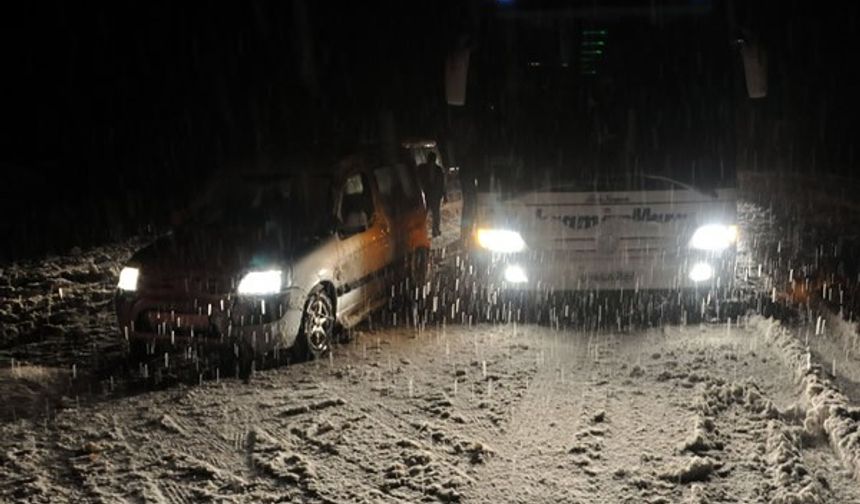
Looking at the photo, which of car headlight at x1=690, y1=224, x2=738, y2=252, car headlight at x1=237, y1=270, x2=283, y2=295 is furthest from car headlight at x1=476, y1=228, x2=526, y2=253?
car headlight at x1=237, y1=270, x2=283, y2=295

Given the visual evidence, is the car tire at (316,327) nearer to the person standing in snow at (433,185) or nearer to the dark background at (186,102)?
the person standing in snow at (433,185)

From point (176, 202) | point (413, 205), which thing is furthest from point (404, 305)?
point (176, 202)

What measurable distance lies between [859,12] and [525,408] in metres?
49.6

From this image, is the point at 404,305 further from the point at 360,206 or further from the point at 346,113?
the point at 346,113

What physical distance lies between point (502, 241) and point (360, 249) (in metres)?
1.38

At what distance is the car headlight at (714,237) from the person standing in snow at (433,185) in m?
5.48

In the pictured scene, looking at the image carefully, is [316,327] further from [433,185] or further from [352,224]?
[433,185]

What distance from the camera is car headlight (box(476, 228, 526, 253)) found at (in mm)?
7887

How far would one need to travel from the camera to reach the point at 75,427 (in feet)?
18.4

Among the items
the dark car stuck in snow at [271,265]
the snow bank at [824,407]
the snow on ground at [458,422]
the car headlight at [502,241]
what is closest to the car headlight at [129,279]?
the dark car stuck in snow at [271,265]

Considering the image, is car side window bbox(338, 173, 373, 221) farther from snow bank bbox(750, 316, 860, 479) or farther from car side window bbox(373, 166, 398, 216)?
snow bank bbox(750, 316, 860, 479)

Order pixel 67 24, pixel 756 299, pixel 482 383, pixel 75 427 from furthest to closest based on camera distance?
pixel 67 24 → pixel 756 299 → pixel 482 383 → pixel 75 427

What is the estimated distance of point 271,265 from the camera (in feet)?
22.0

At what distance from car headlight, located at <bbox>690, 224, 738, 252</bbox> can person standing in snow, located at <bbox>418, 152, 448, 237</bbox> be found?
5.48 meters
